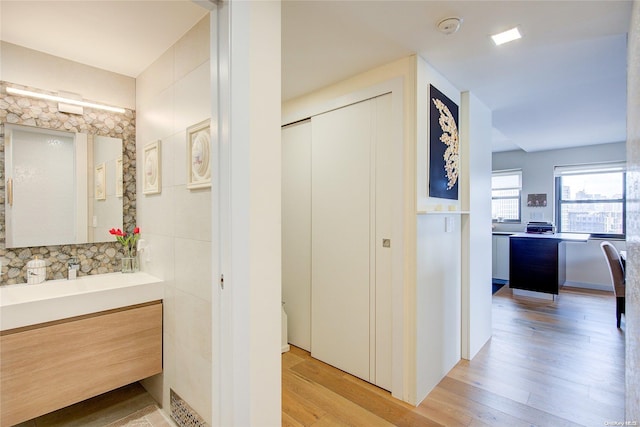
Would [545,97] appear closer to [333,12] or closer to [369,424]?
[333,12]

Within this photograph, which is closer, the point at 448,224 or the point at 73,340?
the point at 73,340

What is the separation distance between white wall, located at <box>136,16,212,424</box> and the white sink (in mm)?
144

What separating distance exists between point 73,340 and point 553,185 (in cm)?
682

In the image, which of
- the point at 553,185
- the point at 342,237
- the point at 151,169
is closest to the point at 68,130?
the point at 151,169

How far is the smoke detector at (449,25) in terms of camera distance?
163 centimetres

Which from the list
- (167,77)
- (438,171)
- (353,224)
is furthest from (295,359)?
(167,77)

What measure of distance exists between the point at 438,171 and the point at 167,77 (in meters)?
1.96

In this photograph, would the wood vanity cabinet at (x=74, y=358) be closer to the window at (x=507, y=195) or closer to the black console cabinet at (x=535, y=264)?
the black console cabinet at (x=535, y=264)

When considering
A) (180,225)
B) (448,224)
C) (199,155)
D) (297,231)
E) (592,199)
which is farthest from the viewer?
(592,199)

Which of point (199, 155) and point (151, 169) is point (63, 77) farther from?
point (199, 155)

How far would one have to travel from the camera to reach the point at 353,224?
242 cm

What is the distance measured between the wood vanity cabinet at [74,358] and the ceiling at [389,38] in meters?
1.62

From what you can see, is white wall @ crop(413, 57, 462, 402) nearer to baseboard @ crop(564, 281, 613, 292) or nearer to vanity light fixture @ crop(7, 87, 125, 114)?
vanity light fixture @ crop(7, 87, 125, 114)

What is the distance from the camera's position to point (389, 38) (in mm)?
1825
